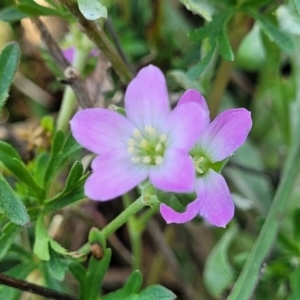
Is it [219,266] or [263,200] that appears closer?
[219,266]

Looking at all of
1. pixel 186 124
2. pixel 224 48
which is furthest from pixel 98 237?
pixel 224 48

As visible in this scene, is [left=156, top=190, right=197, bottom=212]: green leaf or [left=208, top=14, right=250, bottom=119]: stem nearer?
[left=156, top=190, right=197, bottom=212]: green leaf

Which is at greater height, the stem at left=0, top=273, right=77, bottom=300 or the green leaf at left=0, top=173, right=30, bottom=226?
the green leaf at left=0, top=173, right=30, bottom=226

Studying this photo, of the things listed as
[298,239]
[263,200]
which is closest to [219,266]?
[298,239]

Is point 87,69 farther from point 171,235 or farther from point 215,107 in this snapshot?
point 171,235

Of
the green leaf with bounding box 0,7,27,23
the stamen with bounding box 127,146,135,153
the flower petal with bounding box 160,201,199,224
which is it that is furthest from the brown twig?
the flower petal with bounding box 160,201,199,224

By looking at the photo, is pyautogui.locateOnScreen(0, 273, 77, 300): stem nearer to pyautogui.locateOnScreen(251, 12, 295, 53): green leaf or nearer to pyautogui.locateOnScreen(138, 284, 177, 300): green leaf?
pyautogui.locateOnScreen(138, 284, 177, 300): green leaf
